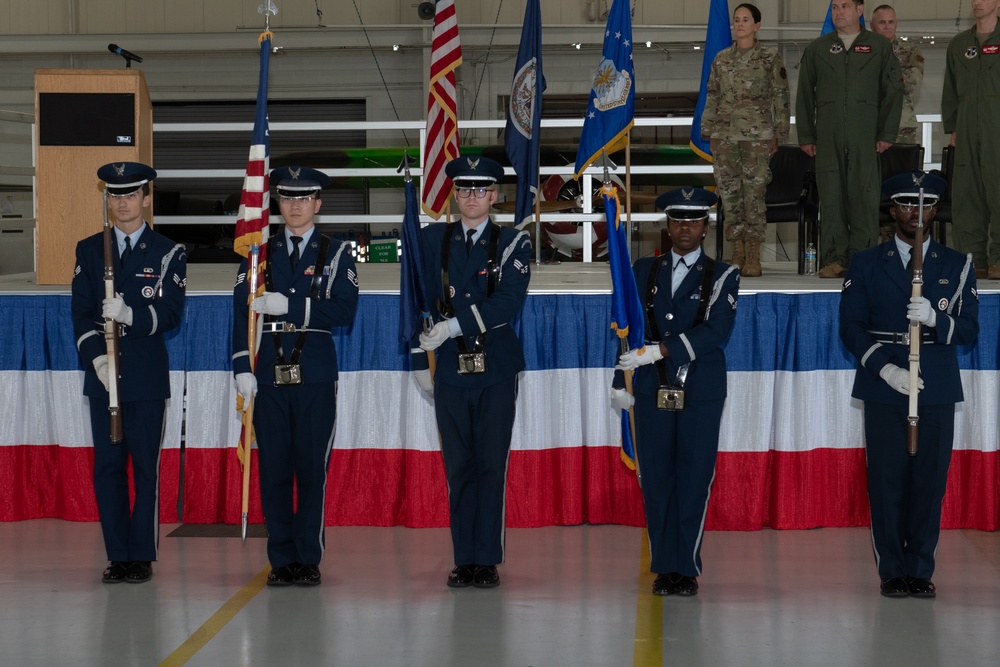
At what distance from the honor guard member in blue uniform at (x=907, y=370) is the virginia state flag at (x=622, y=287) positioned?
35.1 inches

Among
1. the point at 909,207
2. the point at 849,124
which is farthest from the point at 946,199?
the point at 909,207

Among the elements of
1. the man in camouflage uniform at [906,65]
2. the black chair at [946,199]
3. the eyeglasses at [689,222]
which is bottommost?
the eyeglasses at [689,222]

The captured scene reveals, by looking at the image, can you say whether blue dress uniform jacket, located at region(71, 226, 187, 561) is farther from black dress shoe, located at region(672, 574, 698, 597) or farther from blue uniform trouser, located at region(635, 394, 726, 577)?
black dress shoe, located at region(672, 574, 698, 597)

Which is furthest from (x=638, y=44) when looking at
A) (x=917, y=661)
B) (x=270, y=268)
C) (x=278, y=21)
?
(x=917, y=661)

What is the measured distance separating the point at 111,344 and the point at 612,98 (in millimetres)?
3524

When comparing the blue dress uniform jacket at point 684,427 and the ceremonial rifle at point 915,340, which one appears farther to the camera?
the blue dress uniform jacket at point 684,427

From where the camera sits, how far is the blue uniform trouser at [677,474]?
5.14m

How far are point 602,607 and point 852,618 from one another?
100 centimetres

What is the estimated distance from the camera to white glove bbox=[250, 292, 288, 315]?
17.0 feet

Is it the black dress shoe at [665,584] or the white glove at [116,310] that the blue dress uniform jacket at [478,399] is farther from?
the white glove at [116,310]

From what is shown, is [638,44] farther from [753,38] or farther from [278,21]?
[753,38]

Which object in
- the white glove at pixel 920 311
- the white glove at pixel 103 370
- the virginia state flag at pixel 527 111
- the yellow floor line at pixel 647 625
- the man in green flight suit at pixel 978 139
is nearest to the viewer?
the yellow floor line at pixel 647 625

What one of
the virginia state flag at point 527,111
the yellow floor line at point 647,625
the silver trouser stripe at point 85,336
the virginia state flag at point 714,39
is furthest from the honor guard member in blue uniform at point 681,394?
the virginia state flag at point 714,39

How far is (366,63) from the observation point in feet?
53.7
